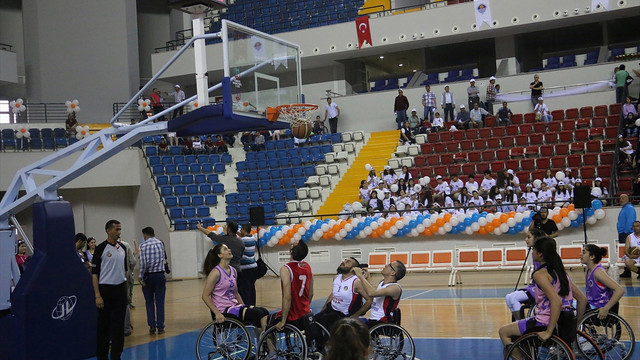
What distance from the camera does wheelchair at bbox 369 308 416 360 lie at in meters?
7.89

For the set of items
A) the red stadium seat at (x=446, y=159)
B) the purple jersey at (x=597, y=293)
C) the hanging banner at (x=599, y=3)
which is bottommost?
the purple jersey at (x=597, y=293)

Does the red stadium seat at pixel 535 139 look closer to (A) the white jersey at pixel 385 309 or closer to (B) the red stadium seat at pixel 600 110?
(B) the red stadium seat at pixel 600 110

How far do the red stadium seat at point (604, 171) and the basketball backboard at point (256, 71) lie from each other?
1149cm

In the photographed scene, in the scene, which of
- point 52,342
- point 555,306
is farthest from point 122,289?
point 555,306

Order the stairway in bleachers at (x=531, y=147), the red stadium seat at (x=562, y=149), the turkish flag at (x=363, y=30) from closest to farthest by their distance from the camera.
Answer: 1. the stairway in bleachers at (x=531, y=147)
2. the red stadium seat at (x=562, y=149)
3. the turkish flag at (x=363, y=30)

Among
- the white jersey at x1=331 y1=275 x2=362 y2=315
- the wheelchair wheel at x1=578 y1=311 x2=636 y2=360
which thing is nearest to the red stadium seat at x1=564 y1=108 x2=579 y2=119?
the wheelchair wheel at x1=578 y1=311 x2=636 y2=360

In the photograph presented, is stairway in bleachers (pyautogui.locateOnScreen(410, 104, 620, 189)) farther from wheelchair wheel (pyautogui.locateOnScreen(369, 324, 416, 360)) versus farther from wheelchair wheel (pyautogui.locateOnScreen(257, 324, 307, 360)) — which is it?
wheelchair wheel (pyautogui.locateOnScreen(257, 324, 307, 360))

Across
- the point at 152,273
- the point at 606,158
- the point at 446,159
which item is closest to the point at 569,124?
the point at 606,158

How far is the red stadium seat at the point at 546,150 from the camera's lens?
22656 millimetres

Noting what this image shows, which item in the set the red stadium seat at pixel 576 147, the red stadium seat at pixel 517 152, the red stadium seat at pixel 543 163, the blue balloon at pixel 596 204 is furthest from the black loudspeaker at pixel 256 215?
the red stadium seat at pixel 576 147

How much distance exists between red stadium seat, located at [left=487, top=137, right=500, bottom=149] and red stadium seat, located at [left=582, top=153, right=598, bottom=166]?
283cm

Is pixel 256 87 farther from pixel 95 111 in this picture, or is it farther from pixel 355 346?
pixel 95 111

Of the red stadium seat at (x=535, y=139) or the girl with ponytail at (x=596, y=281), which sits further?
the red stadium seat at (x=535, y=139)

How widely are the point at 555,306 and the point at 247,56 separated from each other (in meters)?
6.81
